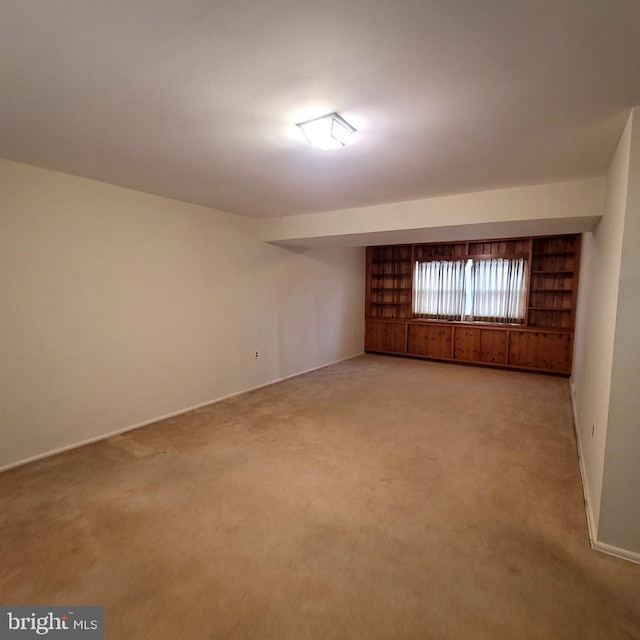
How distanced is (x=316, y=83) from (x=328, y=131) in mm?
398

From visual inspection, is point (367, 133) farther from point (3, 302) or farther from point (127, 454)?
point (127, 454)

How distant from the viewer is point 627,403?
1846 mm

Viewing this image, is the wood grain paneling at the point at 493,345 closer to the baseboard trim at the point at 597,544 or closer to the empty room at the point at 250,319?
the empty room at the point at 250,319

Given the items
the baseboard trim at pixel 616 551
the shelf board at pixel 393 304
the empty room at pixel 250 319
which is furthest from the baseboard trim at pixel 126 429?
the baseboard trim at pixel 616 551

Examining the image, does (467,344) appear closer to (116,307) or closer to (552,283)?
(552,283)

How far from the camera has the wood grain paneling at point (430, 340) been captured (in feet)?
22.1

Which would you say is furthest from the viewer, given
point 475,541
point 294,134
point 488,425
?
point 488,425

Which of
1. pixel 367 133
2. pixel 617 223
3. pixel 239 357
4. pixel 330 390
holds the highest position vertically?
pixel 367 133

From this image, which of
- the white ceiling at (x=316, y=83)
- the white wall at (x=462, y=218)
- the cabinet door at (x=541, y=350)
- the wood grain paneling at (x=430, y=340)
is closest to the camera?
the white ceiling at (x=316, y=83)

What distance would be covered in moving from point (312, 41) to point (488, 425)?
11.9ft

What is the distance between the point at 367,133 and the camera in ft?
6.99

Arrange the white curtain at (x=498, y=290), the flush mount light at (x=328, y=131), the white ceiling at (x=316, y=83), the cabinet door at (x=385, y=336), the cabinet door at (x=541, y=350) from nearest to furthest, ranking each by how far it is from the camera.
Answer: the white ceiling at (x=316, y=83)
the flush mount light at (x=328, y=131)
the cabinet door at (x=541, y=350)
the white curtain at (x=498, y=290)
the cabinet door at (x=385, y=336)

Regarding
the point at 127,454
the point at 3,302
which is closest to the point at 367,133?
the point at 3,302

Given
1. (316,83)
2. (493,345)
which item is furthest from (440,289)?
(316,83)
